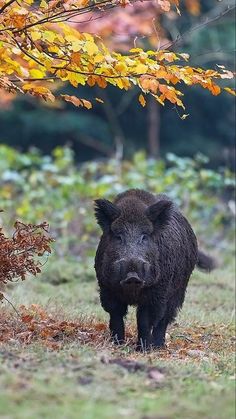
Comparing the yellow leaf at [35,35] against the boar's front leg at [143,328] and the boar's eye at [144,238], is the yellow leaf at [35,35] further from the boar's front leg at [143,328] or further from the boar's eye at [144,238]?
the boar's front leg at [143,328]

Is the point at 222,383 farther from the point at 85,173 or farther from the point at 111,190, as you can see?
the point at 85,173

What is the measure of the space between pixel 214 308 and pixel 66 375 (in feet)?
19.2

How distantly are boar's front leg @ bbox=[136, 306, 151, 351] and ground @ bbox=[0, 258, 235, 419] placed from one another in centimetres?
12

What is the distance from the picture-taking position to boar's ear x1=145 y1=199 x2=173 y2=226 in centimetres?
782

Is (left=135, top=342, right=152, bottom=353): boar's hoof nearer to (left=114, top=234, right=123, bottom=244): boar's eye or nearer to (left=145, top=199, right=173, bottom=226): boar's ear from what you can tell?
(left=114, top=234, right=123, bottom=244): boar's eye

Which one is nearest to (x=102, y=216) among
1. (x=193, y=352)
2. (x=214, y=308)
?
(x=193, y=352)

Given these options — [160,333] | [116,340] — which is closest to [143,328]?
[116,340]

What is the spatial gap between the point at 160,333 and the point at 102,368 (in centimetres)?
248

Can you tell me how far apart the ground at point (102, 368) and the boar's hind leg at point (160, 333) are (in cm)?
9

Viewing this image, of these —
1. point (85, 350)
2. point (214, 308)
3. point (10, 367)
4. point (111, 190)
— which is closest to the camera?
point (10, 367)

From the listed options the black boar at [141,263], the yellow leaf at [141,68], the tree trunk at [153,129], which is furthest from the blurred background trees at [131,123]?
the yellow leaf at [141,68]

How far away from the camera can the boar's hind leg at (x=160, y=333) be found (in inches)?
314

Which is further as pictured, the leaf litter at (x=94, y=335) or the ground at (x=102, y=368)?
the leaf litter at (x=94, y=335)

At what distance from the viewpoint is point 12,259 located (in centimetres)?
761
